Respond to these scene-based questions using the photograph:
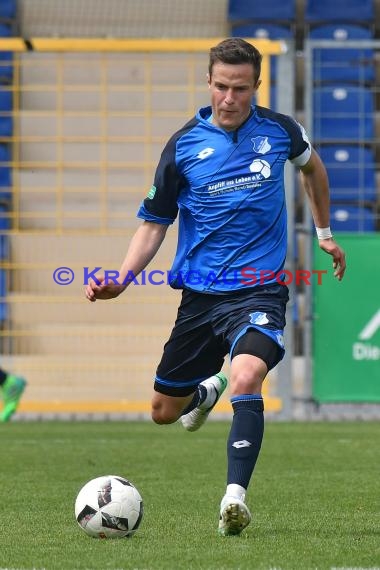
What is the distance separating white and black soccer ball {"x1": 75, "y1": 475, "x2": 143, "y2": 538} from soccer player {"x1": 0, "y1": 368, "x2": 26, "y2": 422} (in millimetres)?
6335

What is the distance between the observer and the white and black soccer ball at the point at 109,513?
16.7 ft

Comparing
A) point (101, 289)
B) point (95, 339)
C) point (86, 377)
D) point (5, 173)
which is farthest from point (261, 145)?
point (5, 173)

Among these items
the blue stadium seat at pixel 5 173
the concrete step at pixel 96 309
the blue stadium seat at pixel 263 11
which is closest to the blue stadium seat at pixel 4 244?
the concrete step at pixel 96 309

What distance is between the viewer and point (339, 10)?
55.3 ft

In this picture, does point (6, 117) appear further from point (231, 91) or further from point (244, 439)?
point (244, 439)

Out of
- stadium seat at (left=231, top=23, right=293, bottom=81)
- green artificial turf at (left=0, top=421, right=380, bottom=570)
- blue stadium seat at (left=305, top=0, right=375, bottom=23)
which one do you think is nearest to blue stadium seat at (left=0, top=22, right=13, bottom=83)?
green artificial turf at (left=0, top=421, right=380, bottom=570)

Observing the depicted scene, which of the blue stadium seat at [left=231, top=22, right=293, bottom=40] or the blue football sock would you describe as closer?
the blue football sock

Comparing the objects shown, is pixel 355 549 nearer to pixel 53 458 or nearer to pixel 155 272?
pixel 53 458

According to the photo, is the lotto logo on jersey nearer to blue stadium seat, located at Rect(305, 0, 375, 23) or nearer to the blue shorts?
the blue shorts

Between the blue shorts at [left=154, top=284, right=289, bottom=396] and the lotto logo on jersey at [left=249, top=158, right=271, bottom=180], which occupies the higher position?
the lotto logo on jersey at [left=249, top=158, right=271, bottom=180]

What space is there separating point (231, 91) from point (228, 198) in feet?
1.62

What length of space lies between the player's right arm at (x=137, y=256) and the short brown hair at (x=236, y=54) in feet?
2.57

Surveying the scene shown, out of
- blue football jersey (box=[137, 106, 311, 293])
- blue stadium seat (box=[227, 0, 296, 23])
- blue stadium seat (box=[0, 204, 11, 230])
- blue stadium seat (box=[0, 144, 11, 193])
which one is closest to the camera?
blue football jersey (box=[137, 106, 311, 293])

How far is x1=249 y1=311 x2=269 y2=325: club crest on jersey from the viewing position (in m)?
5.47
